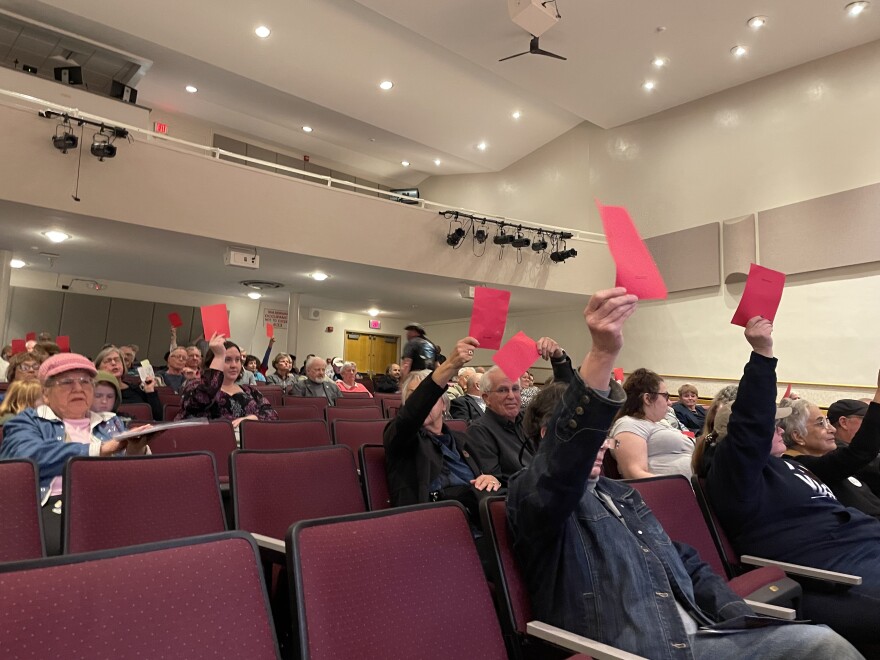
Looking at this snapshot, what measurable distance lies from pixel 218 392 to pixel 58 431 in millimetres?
1285

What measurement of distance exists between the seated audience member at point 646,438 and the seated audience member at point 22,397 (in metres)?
2.51

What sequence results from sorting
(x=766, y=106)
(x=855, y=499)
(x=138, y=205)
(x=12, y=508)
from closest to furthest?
(x=12, y=508) → (x=855, y=499) → (x=138, y=205) → (x=766, y=106)

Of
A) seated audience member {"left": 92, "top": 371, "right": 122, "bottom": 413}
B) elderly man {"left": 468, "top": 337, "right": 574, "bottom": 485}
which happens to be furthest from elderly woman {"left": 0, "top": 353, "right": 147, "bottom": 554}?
elderly man {"left": 468, "top": 337, "right": 574, "bottom": 485}

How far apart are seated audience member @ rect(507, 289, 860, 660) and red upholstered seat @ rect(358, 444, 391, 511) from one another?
847 mm

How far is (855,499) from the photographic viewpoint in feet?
7.86

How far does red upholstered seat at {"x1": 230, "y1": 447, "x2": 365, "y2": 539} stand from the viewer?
1803mm

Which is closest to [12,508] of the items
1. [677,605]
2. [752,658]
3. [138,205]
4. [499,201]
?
[677,605]

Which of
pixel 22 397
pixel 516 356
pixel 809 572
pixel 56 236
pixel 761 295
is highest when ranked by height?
pixel 56 236

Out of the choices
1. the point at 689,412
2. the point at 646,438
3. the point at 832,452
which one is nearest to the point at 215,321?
the point at 646,438

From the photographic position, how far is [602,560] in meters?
1.26

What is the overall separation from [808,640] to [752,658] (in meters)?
0.12

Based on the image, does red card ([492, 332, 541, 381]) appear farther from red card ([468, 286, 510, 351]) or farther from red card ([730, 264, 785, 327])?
red card ([730, 264, 785, 327])

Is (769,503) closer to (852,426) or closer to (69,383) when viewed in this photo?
(852,426)

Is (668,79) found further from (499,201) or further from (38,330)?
(38,330)
